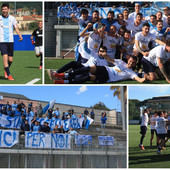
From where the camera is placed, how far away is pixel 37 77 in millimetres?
7969

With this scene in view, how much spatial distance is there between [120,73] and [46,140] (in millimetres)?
2793

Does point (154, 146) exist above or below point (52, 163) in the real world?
above

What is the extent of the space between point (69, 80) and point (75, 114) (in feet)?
17.1

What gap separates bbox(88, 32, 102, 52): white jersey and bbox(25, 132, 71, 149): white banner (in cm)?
267

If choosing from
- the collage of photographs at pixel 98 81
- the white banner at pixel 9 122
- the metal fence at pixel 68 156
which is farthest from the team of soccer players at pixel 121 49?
the white banner at pixel 9 122

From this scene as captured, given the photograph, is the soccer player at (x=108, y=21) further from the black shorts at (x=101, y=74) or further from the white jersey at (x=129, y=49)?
the black shorts at (x=101, y=74)

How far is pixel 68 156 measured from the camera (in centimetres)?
788

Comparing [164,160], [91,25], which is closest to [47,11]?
[91,25]

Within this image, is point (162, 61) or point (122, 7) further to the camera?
point (122, 7)

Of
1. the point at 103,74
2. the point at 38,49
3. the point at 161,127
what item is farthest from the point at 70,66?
the point at 161,127

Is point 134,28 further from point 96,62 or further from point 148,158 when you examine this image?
point 148,158

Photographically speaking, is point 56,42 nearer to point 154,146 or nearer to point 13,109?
point 13,109

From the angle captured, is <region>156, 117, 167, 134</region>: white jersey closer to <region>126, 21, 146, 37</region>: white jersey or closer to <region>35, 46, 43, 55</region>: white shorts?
<region>126, 21, 146, 37</region>: white jersey

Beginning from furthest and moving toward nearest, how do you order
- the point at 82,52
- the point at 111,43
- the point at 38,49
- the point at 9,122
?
the point at 38,49
the point at 9,122
the point at 82,52
the point at 111,43
